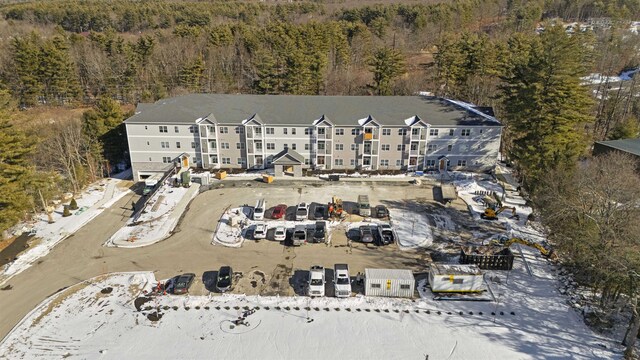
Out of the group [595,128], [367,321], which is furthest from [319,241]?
[595,128]

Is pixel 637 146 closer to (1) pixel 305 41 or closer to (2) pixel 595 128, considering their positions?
(2) pixel 595 128

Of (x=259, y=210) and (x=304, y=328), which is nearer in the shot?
(x=304, y=328)

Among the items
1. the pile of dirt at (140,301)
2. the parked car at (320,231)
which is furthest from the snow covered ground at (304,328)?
the parked car at (320,231)

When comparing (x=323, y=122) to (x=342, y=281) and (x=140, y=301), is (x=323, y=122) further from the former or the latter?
(x=140, y=301)

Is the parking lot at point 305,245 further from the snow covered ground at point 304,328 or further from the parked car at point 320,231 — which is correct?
the snow covered ground at point 304,328

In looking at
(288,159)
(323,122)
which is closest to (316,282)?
(288,159)

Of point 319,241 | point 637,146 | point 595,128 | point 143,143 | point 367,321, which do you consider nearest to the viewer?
point 367,321
